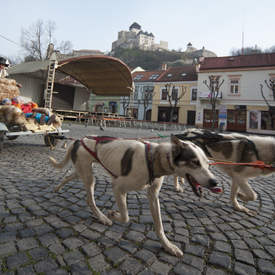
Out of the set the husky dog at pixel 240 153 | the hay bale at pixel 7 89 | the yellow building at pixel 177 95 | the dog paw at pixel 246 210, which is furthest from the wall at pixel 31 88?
the dog paw at pixel 246 210

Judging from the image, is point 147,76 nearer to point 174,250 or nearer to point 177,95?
point 177,95

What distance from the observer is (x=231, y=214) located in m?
3.07

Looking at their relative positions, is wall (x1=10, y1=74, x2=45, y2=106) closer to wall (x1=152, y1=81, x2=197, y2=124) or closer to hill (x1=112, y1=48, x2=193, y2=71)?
wall (x1=152, y1=81, x2=197, y2=124)

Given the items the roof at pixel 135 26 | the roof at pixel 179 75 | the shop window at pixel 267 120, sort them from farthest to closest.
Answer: the roof at pixel 135 26, the roof at pixel 179 75, the shop window at pixel 267 120

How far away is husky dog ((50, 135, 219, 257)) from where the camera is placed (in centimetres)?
185

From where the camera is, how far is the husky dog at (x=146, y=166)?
185 cm

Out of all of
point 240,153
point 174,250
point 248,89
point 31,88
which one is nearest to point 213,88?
point 248,89

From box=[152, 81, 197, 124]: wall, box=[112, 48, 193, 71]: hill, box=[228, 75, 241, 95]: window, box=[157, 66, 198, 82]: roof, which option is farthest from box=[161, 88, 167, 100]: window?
box=[112, 48, 193, 71]: hill

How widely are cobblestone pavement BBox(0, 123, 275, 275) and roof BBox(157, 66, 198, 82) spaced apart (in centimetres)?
3297

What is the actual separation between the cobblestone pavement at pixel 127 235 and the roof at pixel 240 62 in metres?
30.0

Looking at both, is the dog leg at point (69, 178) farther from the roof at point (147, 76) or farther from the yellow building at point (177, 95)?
the roof at point (147, 76)

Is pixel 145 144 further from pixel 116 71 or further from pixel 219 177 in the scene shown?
pixel 116 71

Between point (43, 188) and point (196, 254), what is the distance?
285 cm

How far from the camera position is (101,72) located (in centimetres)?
2428
